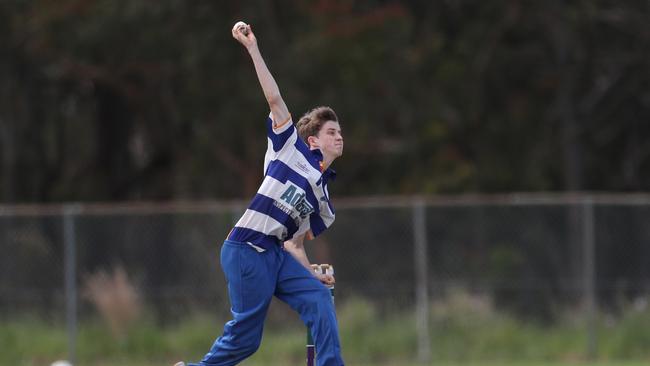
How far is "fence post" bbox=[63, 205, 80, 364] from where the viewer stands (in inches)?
603

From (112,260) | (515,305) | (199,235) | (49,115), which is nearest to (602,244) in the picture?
(515,305)

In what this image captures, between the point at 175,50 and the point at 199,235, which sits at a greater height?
the point at 175,50

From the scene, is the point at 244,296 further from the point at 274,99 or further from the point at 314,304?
the point at 274,99

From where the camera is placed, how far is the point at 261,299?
26.3ft

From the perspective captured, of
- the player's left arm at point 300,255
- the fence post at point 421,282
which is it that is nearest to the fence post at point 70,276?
the fence post at point 421,282

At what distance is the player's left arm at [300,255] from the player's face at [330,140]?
0.58 meters

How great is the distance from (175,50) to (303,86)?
222 cm

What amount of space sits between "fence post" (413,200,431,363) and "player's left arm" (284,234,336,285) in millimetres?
6840

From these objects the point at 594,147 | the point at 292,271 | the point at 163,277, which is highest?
the point at 594,147

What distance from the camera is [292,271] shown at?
26.6 feet

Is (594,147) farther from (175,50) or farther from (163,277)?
(163,277)

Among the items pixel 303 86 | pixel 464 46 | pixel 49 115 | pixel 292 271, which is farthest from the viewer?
pixel 49 115

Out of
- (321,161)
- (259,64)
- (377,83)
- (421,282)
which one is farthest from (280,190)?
(377,83)

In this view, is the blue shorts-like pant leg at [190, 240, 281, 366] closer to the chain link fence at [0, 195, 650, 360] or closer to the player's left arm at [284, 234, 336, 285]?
the player's left arm at [284, 234, 336, 285]
